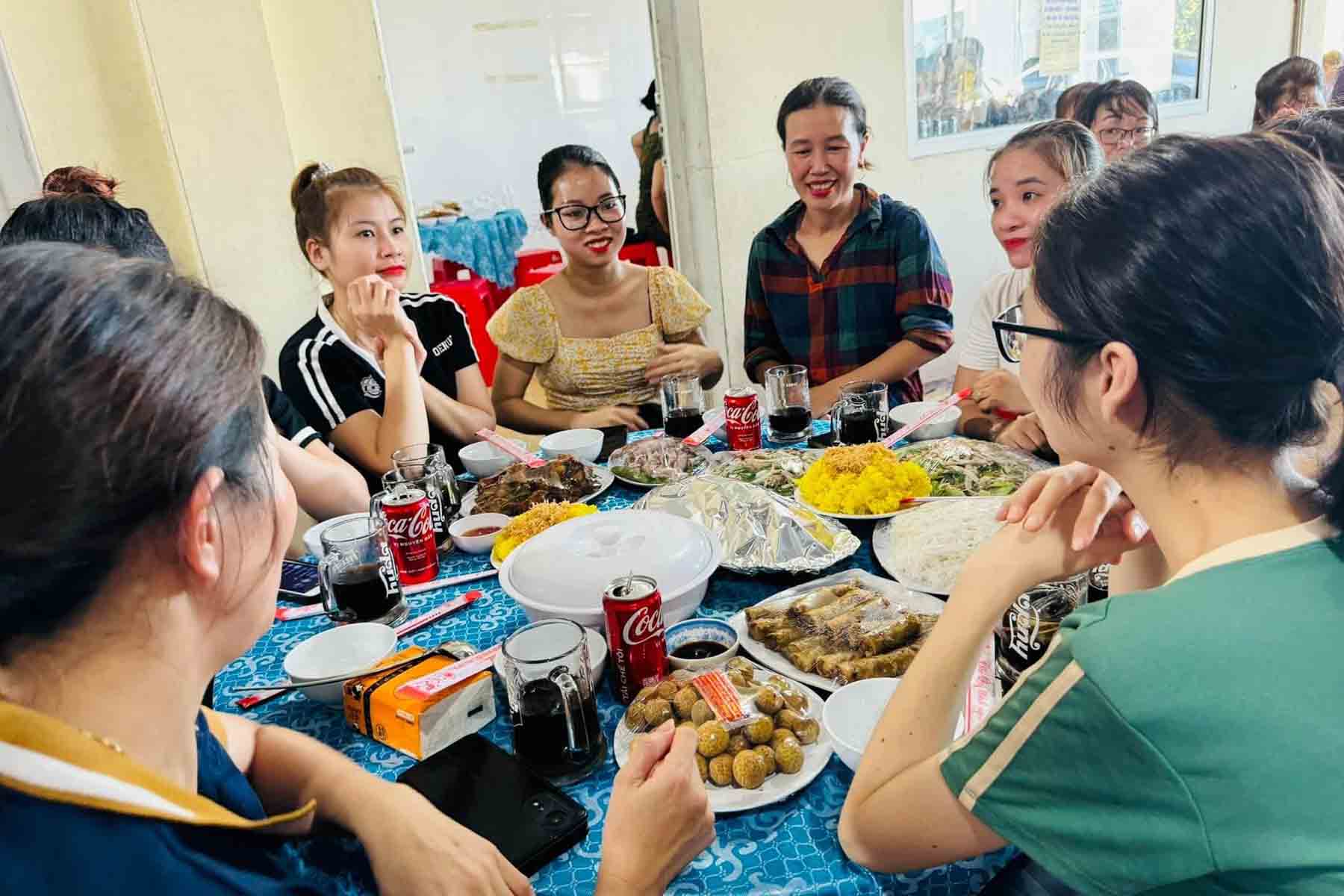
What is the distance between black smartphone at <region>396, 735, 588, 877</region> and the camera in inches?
37.6

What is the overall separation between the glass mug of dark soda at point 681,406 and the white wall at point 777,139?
7.91 ft

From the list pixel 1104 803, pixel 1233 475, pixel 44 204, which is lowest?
pixel 1104 803

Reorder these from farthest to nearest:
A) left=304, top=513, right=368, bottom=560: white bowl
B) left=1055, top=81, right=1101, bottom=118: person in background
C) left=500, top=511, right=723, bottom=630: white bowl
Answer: left=1055, top=81, right=1101, bottom=118: person in background
left=304, top=513, right=368, bottom=560: white bowl
left=500, top=511, right=723, bottom=630: white bowl

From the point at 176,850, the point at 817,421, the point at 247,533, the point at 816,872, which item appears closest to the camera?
the point at 176,850

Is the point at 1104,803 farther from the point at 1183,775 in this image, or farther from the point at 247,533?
the point at 247,533

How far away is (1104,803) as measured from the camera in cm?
74

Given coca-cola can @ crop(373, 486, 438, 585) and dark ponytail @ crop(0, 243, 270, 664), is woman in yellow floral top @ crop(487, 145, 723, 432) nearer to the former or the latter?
coca-cola can @ crop(373, 486, 438, 585)

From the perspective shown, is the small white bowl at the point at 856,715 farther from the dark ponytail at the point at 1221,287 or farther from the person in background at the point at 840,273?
the person in background at the point at 840,273

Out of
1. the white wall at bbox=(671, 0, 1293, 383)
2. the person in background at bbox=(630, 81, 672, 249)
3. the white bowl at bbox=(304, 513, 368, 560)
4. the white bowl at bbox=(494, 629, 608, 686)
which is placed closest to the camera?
the white bowl at bbox=(494, 629, 608, 686)

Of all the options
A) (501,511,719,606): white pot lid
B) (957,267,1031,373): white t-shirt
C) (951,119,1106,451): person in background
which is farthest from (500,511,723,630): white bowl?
(957,267,1031,373): white t-shirt

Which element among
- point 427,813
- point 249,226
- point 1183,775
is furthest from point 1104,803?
point 249,226

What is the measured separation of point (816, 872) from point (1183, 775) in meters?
0.39

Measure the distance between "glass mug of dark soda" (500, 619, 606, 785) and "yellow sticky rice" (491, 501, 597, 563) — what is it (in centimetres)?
53

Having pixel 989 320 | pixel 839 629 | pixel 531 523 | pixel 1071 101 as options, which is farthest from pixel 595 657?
pixel 1071 101
